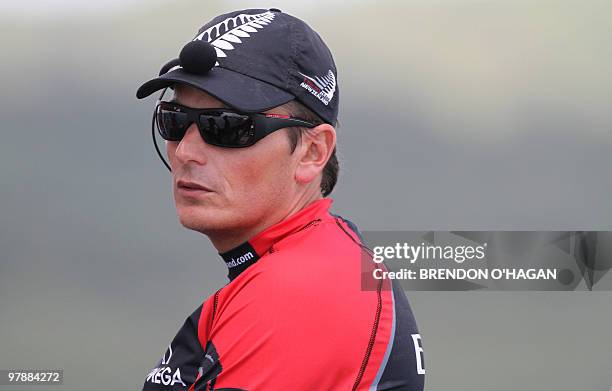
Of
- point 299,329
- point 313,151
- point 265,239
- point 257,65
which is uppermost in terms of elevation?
point 257,65

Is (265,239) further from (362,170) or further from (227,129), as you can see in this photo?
(362,170)

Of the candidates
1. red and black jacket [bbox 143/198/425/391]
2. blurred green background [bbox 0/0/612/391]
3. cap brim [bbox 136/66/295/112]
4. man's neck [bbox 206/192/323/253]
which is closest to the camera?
red and black jacket [bbox 143/198/425/391]

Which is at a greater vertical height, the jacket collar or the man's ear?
the man's ear

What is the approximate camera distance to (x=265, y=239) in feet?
3.89

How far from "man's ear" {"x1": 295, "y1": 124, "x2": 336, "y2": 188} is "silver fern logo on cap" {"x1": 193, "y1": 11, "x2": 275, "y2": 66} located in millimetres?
174

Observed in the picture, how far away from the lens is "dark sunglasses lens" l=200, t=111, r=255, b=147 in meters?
1.14

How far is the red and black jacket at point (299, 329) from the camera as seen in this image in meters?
0.99

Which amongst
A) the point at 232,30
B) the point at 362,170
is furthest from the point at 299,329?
the point at 362,170

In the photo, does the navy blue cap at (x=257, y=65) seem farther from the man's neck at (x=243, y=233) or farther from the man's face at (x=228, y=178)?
the man's neck at (x=243, y=233)

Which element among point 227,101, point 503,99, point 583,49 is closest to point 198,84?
point 227,101

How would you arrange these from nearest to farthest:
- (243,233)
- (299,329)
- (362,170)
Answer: (299,329) < (243,233) < (362,170)

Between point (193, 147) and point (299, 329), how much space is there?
0.35 m

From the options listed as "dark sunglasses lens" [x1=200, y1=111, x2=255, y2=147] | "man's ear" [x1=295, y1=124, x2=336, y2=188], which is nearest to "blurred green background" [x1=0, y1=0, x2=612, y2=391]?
"man's ear" [x1=295, y1=124, x2=336, y2=188]

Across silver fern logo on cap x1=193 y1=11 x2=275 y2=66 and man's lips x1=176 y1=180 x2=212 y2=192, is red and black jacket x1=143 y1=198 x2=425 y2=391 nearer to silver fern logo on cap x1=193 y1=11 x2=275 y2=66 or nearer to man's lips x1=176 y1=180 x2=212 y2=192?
man's lips x1=176 y1=180 x2=212 y2=192
